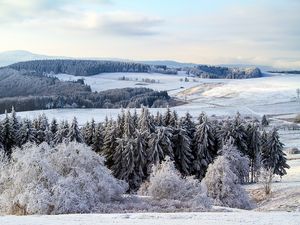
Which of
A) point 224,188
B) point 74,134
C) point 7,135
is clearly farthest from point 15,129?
point 224,188

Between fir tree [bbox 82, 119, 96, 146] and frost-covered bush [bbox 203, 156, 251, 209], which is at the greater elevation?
fir tree [bbox 82, 119, 96, 146]

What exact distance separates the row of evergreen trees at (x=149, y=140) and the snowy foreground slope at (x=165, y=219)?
30.7 meters

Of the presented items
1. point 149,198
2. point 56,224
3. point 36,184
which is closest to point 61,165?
point 36,184

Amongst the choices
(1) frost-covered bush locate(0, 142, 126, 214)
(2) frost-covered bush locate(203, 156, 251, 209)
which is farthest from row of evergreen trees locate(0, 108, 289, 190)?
(1) frost-covered bush locate(0, 142, 126, 214)

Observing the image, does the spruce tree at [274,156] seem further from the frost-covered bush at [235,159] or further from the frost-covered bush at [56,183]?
the frost-covered bush at [56,183]

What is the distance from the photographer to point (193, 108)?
19312cm

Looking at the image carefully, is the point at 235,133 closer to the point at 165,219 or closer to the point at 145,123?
the point at 145,123

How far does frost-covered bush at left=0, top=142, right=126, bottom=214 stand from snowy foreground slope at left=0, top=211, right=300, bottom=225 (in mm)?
6134

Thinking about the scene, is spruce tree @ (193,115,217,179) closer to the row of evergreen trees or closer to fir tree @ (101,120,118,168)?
the row of evergreen trees

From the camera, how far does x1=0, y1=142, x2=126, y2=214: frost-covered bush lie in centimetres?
3173

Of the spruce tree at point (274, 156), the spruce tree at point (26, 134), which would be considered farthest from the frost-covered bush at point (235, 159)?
the spruce tree at point (26, 134)

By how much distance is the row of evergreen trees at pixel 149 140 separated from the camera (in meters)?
58.8

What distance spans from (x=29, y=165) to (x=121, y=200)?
8978mm

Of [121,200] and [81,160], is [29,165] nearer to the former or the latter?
[81,160]
